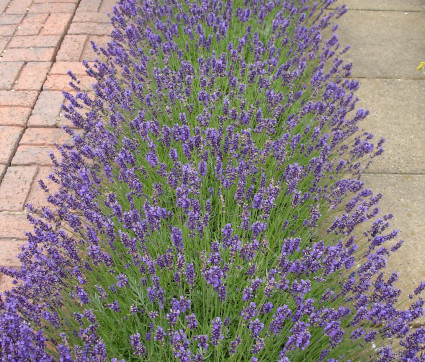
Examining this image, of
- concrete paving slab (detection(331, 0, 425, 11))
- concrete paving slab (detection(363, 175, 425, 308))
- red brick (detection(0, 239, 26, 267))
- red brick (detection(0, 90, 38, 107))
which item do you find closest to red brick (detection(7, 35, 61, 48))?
red brick (detection(0, 90, 38, 107))

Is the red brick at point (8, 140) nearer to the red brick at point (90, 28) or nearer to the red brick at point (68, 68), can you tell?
the red brick at point (68, 68)

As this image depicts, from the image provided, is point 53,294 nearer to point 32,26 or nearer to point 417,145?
point 417,145

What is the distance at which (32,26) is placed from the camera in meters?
4.22

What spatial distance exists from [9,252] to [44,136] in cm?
110

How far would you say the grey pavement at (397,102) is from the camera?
263cm

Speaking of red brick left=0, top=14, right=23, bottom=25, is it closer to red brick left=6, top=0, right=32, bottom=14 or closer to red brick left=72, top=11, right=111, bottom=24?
red brick left=6, top=0, right=32, bottom=14

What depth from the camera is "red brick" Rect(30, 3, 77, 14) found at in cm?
443

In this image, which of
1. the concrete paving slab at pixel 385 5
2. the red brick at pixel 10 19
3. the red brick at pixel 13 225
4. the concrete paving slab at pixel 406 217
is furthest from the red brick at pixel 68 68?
the concrete paving slab at pixel 385 5

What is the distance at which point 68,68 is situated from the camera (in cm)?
379

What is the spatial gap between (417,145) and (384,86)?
807 millimetres

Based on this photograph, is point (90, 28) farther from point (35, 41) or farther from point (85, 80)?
point (85, 80)

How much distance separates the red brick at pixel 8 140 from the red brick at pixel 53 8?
1891 millimetres

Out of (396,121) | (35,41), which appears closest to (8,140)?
(35,41)

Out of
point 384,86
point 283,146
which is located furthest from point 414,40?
point 283,146
